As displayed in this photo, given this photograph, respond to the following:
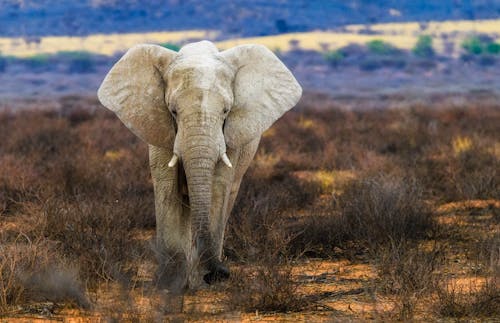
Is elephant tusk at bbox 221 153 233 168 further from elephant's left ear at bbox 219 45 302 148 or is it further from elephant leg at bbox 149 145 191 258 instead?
elephant leg at bbox 149 145 191 258

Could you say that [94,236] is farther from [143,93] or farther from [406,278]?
[406,278]

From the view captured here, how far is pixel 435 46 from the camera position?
245 feet

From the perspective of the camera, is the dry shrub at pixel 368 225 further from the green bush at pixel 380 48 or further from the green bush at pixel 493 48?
the green bush at pixel 493 48

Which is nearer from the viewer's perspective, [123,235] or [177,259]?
[177,259]

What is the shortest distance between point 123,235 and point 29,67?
6311 centimetres

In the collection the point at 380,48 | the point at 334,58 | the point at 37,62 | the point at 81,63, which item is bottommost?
the point at 37,62

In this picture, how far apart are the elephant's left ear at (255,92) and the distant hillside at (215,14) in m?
70.4

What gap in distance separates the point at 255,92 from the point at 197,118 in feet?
2.71

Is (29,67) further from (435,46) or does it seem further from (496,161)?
(496,161)

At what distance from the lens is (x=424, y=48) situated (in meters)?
71.7

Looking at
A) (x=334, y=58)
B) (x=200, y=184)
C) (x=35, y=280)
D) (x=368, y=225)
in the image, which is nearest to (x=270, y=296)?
(x=200, y=184)

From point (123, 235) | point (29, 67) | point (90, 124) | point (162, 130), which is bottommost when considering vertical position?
point (29, 67)

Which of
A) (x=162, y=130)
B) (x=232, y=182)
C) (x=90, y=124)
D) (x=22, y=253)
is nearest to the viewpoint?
(x=22, y=253)

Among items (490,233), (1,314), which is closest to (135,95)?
(1,314)
